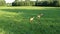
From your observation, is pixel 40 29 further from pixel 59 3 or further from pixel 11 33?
pixel 59 3

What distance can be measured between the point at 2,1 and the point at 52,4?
842cm

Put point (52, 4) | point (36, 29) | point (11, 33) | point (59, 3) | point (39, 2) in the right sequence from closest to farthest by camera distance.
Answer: point (11, 33)
point (36, 29)
point (59, 3)
point (52, 4)
point (39, 2)

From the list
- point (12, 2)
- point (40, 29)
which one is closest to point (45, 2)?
point (12, 2)

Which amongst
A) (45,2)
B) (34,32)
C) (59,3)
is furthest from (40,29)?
(45,2)

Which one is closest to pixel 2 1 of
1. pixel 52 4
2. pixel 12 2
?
pixel 12 2

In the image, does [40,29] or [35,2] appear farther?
[35,2]

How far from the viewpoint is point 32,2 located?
37.2 m

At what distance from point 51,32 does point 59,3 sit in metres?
25.5

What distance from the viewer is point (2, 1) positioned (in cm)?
3675

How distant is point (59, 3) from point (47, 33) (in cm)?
2573

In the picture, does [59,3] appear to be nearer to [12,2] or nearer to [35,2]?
[35,2]

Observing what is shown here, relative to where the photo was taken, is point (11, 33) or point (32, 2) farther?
point (32, 2)

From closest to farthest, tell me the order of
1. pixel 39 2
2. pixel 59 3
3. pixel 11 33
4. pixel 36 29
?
pixel 11 33 < pixel 36 29 < pixel 59 3 < pixel 39 2

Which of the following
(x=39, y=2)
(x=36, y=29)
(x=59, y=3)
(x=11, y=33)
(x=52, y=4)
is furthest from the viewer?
(x=39, y=2)
